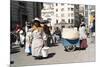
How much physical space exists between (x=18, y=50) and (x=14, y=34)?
139mm

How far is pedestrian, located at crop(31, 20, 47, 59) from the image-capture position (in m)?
1.69

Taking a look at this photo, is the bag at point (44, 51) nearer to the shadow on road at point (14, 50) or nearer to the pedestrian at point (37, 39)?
the pedestrian at point (37, 39)

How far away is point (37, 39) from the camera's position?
1.70 m

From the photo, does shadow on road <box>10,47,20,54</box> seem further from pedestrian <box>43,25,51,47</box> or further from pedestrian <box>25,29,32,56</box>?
pedestrian <box>43,25,51,47</box>

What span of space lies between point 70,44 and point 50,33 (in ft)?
0.71

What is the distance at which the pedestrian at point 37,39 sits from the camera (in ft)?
5.54

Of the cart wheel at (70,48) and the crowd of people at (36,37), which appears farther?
the cart wheel at (70,48)

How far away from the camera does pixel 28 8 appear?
1.66 m

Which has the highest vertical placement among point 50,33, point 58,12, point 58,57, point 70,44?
point 58,12

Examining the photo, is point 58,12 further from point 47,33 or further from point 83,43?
point 83,43

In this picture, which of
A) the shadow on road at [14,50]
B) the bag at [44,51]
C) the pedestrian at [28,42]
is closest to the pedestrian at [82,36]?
the bag at [44,51]

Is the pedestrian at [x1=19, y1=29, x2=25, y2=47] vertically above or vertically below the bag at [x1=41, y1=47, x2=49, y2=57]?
above

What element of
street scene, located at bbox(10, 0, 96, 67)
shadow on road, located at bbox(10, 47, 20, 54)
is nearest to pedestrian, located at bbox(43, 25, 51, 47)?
street scene, located at bbox(10, 0, 96, 67)

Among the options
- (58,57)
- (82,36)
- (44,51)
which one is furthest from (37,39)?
(82,36)
